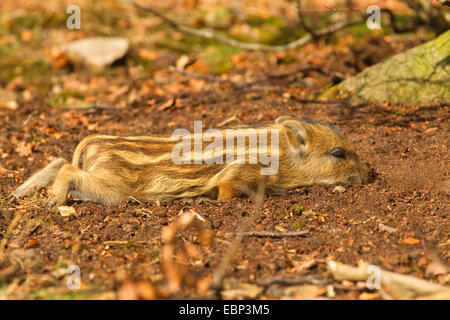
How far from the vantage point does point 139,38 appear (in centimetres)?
1007

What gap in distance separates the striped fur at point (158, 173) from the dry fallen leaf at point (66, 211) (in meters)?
0.07

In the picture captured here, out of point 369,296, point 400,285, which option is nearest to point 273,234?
point 369,296

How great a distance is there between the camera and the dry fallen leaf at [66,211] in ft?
14.9

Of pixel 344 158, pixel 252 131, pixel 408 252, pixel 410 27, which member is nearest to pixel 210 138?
pixel 252 131

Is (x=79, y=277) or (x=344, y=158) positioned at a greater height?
(x=344, y=158)

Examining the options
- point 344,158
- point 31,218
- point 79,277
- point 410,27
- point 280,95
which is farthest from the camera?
point 410,27

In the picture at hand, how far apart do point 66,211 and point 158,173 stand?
3.05ft

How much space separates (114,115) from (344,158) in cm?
356

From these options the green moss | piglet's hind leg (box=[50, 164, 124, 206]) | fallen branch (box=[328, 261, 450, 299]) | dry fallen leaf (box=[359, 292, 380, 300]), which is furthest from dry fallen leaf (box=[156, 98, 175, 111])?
dry fallen leaf (box=[359, 292, 380, 300])

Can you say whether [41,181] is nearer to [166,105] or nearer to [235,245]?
[235,245]

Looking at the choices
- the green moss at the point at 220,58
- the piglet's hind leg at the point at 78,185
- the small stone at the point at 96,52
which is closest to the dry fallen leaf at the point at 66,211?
the piglet's hind leg at the point at 78,185

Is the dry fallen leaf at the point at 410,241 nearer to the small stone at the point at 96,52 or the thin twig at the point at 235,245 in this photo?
the thin twig at the point at 235,245

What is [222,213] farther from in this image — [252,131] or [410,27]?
[410,27]

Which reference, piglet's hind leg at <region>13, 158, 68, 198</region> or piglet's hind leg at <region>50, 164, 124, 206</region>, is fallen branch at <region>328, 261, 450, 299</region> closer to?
piglet's hind leg at <region>50, 164, 124, 206</region>
